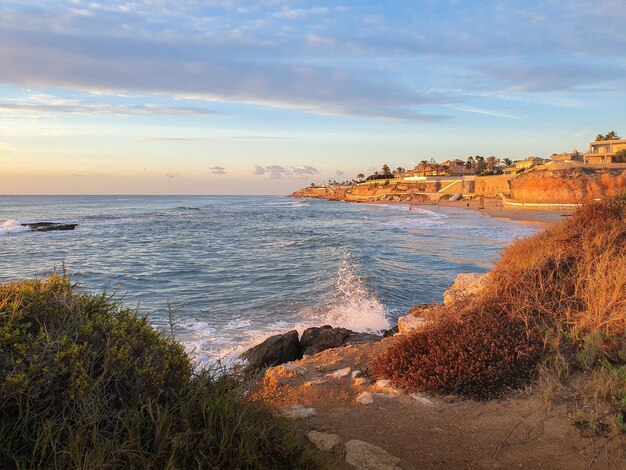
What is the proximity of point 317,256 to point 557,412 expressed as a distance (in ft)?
64.0

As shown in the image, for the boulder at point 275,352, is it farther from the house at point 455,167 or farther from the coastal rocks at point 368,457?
the house at point 455,167

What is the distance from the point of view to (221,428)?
10.7ft

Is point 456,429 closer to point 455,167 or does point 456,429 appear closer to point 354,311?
point 354,311

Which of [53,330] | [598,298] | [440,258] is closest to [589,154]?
[440,258]

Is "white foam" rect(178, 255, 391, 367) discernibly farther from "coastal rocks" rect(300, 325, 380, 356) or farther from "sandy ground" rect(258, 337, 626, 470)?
"sandy ground" rect(258, 337, 626, 470)

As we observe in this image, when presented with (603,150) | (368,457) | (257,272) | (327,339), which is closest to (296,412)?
(368,457)

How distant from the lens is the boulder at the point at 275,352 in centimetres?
880

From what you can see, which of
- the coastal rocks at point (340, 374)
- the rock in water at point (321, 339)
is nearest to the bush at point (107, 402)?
the coastal rocks at point (340, 374)

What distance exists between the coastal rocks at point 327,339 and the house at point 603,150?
275 ft

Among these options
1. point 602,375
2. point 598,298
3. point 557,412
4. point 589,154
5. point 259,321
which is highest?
point 589,154

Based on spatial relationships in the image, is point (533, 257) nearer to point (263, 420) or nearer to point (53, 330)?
point (263, 420)

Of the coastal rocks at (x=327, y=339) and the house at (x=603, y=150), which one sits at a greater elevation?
the house at (x=603, y=150)

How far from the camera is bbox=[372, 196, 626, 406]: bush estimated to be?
17.5 ft

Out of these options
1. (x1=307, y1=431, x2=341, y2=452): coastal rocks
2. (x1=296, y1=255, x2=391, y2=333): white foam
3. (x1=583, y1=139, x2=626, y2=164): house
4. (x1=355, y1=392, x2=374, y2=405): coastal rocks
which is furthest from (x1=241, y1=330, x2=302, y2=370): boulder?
(x1=583, y1=139, x2=626, y2=164): house
